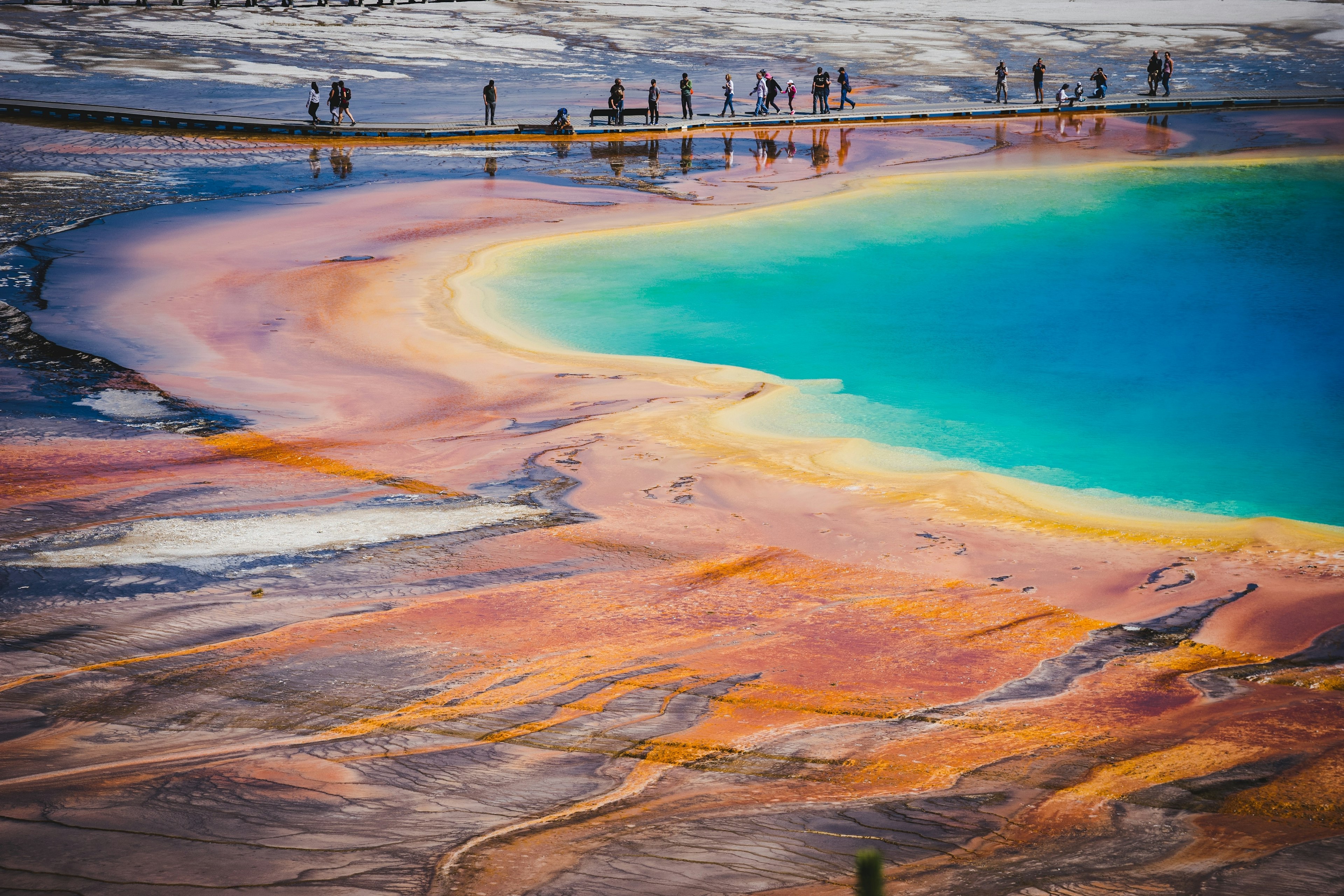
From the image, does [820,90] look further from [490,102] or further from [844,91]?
[490,102]

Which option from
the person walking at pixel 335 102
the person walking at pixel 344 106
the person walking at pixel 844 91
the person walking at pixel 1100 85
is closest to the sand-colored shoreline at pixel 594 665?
the person walking at pixel 344 106

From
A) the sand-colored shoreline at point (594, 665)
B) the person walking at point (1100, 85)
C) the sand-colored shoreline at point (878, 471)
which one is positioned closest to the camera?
the sand-colored shoreline at point (594, 665)

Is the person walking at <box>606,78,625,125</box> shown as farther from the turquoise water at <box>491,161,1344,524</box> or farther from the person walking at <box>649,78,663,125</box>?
the turquoise water at <box>491,161,1344,524</box>

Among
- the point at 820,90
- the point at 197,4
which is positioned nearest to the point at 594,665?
the point at 820,90

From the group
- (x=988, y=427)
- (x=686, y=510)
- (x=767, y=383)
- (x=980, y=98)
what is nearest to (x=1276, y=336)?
(x=988, y=427)

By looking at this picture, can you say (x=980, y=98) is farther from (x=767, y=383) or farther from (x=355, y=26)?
(x=355, y=26)

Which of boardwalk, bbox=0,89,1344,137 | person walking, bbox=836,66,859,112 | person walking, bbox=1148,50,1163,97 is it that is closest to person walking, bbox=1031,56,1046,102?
boardwalk, bbox=0,89,1344,137

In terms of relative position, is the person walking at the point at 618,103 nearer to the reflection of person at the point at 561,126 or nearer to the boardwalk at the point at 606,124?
the boardwalk at the point at 606,124
